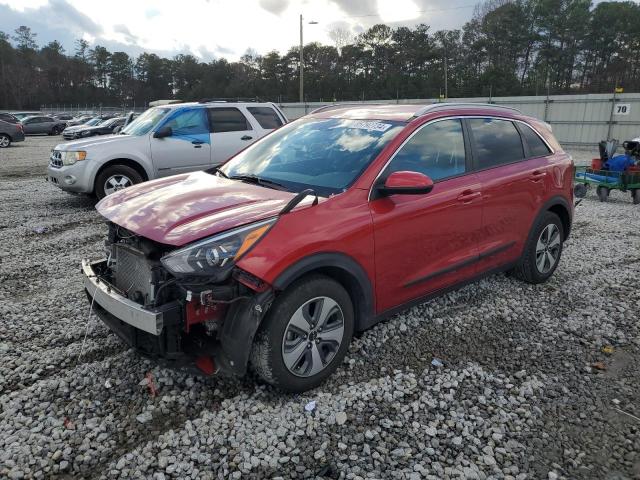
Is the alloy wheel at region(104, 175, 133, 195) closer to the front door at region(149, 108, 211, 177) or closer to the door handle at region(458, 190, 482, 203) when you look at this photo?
the front door at region(149, 108, 211, 177)

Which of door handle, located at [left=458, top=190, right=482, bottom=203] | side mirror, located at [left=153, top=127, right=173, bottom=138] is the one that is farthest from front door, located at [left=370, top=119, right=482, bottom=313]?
side mirror, located at [left=153, top=127, right=173, bottom=138]

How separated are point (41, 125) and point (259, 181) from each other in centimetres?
3668

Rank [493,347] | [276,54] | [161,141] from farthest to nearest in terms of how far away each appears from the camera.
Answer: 1. [276,54]
2. [161,141]
3. [493,347]

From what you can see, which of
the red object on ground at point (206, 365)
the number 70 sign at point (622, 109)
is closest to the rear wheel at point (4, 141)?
the red object on ground at point (206, 365)

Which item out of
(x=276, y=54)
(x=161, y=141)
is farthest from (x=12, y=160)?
(x=276, y=54)

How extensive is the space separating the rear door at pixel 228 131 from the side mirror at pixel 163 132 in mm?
757

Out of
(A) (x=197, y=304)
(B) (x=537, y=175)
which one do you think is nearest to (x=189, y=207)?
(A) (x=197, y=304)

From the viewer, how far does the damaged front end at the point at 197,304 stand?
2.72 m

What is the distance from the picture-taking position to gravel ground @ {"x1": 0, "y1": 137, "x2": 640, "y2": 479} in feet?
8.53

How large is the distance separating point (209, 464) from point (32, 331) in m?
2.23

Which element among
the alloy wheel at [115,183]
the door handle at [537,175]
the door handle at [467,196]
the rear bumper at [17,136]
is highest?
Answer: the door handle at [537,175]

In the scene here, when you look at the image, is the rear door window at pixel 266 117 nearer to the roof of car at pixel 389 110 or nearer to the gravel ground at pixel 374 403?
the roof of car at pixel 389 110

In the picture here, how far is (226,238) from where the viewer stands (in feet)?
9.25

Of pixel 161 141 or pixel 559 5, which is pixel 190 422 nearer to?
pixel 161 141
